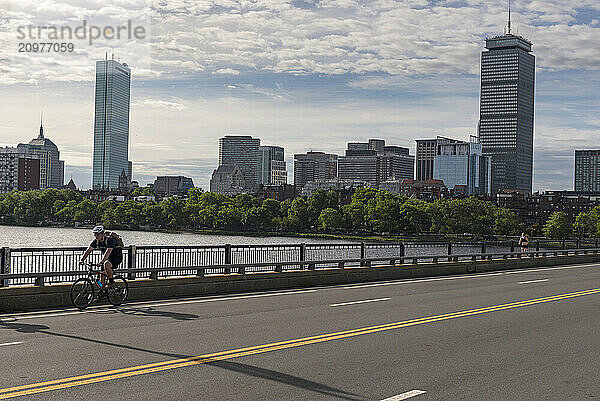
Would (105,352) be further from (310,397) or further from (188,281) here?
(188,281)

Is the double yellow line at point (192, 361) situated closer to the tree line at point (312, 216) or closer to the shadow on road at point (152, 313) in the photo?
the shadow on road at point (152, 313)

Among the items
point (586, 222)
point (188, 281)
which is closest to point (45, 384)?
point (188, 281)

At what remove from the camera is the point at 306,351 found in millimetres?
11195

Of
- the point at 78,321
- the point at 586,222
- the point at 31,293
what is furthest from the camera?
Answer: the point at 586,222

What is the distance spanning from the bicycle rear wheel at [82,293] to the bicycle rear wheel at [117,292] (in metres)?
0.55

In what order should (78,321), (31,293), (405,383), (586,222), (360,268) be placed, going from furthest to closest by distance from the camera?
(586,222)
(360,268)
(31,293)
(78,321)
(405,383)

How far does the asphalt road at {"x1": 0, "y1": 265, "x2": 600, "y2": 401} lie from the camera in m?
8.77

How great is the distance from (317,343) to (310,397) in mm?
3559

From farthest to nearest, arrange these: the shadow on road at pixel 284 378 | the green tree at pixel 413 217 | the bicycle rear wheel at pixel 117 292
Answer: the green tree at pixel 413 217 < the bicycle rear wheel at pixel 117 292 < the shadow on road at pixel 284 378

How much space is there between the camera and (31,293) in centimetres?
1628

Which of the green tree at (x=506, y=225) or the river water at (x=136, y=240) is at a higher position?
the green tree at (x=506, y=225)

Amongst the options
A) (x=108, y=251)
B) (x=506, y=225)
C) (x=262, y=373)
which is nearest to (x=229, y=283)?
(x=108, y=251)

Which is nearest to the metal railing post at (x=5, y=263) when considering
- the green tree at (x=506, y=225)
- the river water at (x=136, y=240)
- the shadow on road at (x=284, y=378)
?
the shadow on road at (x=284, y=378)

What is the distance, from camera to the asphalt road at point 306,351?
28.8 feet
